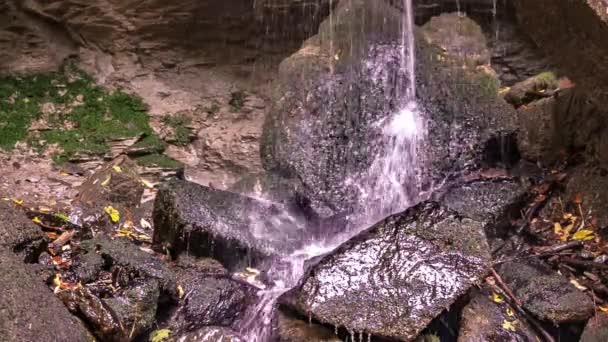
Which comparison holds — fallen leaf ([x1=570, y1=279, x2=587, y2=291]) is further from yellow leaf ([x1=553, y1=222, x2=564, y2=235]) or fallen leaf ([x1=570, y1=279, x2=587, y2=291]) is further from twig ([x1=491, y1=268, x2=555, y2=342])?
yellow leaf ([x1=553, y1=222, x2=564, y2=235])

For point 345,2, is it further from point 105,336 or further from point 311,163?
point 105,336

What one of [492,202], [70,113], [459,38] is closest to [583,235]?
[492,202]

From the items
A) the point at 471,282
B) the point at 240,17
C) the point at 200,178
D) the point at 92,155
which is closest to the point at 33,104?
the point at 92,155

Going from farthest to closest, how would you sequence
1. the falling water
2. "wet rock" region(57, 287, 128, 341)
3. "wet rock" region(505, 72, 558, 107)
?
"wet rock" region(505, 72, 558, 107) → the falling water → "wet rock" region(57, 287, 128, 341)

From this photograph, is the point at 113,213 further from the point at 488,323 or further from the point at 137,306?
the point at 488,323

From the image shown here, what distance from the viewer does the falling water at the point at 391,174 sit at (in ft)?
14.6

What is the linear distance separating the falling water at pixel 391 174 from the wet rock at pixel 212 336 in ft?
2.48

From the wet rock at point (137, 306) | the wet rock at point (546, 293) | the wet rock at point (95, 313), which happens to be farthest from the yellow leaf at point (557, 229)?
the wet rock at point (95, 313)

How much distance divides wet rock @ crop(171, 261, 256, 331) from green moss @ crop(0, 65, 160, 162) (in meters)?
2.84

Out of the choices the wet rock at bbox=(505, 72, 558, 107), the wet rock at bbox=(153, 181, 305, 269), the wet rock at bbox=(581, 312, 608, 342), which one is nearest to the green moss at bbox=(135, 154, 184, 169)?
the wet rock at bbox=(153, 181, 305, 269)

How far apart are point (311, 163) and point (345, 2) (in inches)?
67.7

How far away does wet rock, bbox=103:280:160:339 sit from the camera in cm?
345

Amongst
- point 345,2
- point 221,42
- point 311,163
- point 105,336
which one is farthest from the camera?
point 221,42

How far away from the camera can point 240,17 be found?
659cm
